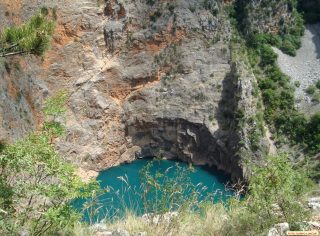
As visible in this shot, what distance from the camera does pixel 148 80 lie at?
41812mm

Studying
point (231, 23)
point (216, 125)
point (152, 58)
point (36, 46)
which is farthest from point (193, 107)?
point (36, 46)

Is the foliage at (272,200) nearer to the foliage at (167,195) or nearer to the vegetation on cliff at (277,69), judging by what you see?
the foliage at (167,195)

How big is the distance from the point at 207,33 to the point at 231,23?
289cm

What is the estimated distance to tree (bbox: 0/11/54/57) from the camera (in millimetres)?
9430

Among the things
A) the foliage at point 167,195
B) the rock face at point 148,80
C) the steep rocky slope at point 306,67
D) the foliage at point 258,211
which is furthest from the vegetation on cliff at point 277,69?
the foliage at point 167,195

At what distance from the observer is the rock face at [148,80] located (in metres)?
39.2

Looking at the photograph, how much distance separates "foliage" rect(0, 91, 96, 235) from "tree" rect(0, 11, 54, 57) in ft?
6.24

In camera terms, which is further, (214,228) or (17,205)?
(214,228)

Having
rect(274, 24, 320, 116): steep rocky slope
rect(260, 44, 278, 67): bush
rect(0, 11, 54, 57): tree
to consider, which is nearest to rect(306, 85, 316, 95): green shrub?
rect(274, 24, 320, 116): steep rocky slope

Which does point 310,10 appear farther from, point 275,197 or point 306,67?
point 275,197

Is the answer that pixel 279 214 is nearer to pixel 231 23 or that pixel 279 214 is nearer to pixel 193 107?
pixel 193 107

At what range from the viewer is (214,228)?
30.1 ft

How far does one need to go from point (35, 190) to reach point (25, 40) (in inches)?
123

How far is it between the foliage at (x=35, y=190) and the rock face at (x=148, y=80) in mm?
30072
